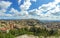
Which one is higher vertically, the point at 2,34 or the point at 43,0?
the point at 43,0

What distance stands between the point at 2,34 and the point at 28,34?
53cm

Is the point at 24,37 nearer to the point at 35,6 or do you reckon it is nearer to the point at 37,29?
the point at 37,29

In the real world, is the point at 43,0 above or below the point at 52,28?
above

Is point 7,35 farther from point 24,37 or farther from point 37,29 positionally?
point 37,29

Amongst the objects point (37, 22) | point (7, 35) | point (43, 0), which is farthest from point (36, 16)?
point (7, 35)

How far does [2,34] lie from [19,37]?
13.9 inches

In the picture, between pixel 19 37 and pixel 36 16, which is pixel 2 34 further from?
pixel 36 16

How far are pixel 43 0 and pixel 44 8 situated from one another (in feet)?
0.54

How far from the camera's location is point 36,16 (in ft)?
11.2

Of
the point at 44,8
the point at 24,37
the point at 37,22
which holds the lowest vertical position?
the point at 24,37


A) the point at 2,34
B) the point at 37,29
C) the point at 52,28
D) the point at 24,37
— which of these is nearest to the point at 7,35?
the point at 2,34

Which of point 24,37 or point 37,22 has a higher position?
point 37,22

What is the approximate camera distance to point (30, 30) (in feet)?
11.2

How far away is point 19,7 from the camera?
3.46 metres
